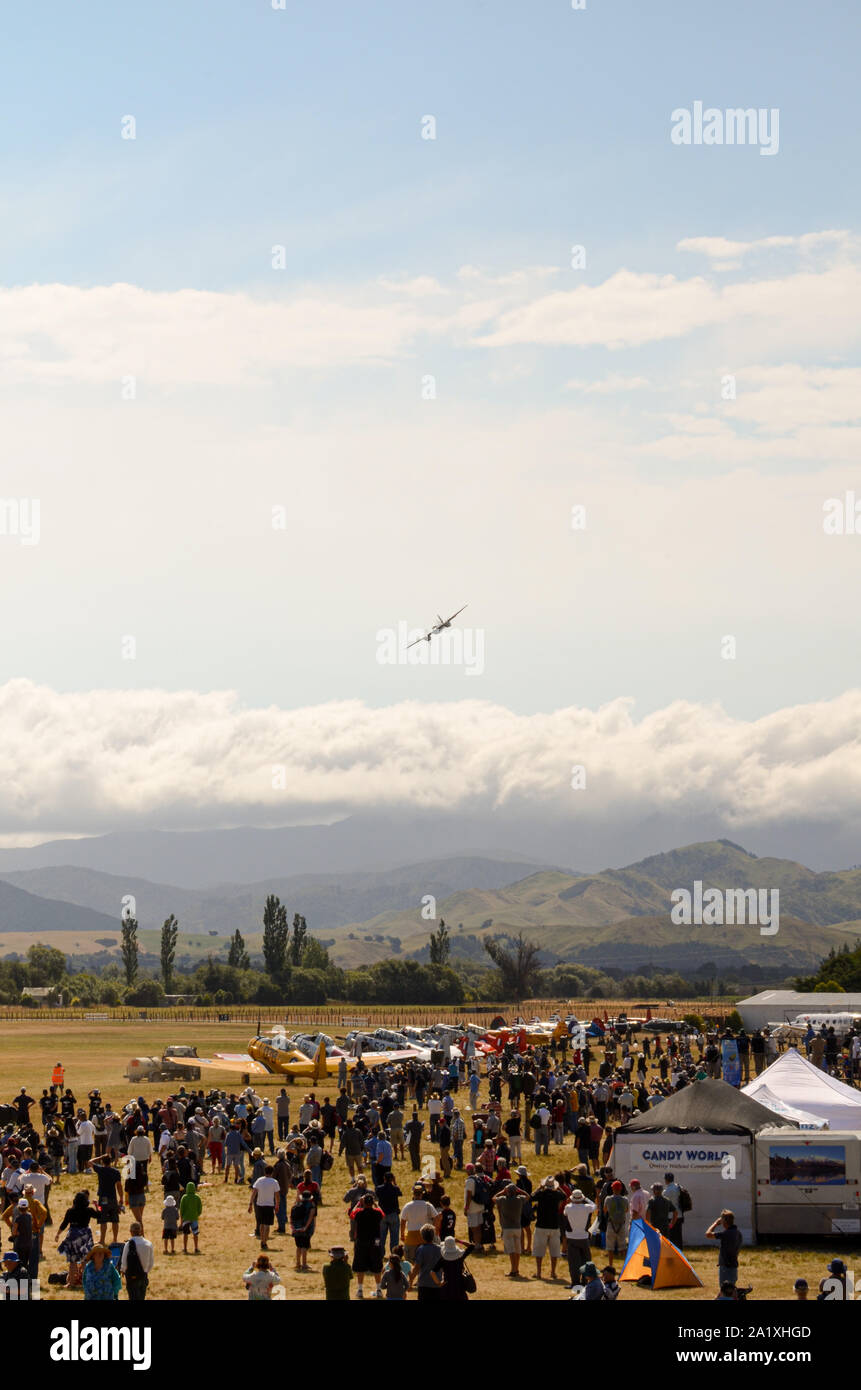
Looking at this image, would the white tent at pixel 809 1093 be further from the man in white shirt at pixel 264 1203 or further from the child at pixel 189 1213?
the child at pixel 189 1213

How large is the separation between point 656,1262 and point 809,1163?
4.50m

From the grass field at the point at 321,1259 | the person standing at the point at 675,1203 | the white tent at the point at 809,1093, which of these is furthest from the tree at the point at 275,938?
the person standing at the point at 675,1203

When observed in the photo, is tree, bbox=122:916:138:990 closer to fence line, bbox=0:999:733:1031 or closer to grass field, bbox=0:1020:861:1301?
fence line, bbox=0:999:733:1031

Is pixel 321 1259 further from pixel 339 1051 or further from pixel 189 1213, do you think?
pixel 339 1051

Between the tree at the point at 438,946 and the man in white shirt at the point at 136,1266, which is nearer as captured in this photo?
the man in white shirt at the point at 136,1266

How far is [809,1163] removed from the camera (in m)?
23.1

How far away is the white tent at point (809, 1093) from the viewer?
2638cm

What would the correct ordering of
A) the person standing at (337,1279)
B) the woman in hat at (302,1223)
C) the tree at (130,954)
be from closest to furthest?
the person standing at (337,1279)
the woman in hat at (302,1223)
the tree at (130,954)

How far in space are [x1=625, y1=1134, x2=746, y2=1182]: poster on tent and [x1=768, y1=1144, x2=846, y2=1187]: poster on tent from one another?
25.7 inches

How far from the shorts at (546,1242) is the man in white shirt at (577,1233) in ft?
1.46

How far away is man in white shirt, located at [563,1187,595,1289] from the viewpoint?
19.8m

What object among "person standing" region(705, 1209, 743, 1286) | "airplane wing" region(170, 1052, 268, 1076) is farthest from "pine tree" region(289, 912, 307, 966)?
"person standing" region(705, 1209, 743, 1286)
